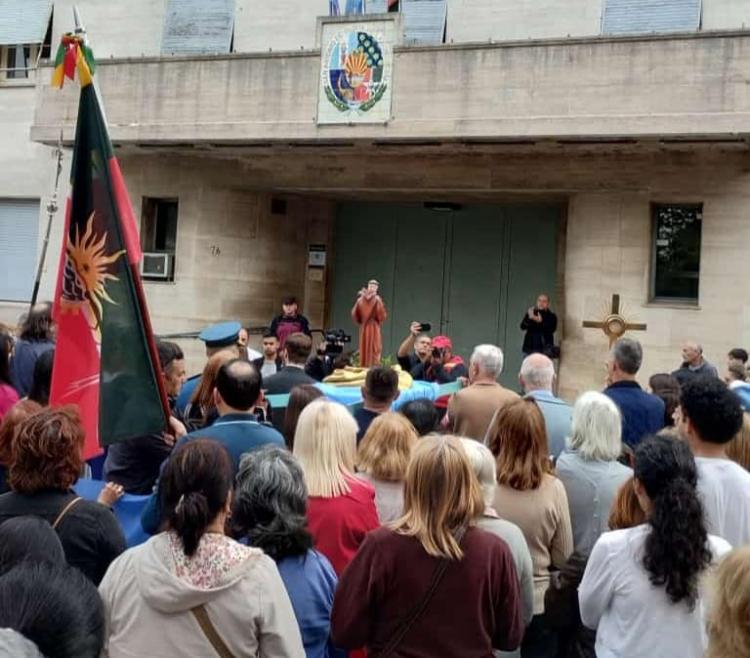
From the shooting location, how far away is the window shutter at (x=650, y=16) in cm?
1503

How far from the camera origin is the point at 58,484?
371 cm

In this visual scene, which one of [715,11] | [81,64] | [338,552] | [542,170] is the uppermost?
[715,11]

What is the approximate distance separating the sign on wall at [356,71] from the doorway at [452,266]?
416cm

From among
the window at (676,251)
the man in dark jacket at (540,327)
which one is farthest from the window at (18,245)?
the window at (676,251)

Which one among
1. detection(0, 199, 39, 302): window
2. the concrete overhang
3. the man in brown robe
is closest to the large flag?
the man in brown robe

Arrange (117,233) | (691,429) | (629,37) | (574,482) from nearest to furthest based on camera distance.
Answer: (691,429) < (574,482) < (117,233) < (629,37)

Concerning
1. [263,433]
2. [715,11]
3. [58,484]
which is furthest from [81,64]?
[715,11]

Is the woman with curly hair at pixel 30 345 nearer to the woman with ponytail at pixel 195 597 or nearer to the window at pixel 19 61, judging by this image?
the woman with ponytail at pixel 195 597

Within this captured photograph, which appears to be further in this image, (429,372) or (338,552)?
(429,372)

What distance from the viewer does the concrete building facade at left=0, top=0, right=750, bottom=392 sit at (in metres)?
13.7

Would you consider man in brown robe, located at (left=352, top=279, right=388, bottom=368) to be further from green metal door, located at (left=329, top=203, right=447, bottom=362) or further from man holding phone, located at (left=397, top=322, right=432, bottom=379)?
green metal door, located at (left=329, top=203, right=447, bottom=362)

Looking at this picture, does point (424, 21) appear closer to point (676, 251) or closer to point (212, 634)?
point (676, 251)

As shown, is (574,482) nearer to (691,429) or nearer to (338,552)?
(691,429)

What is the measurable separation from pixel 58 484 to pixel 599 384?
12.0 m
